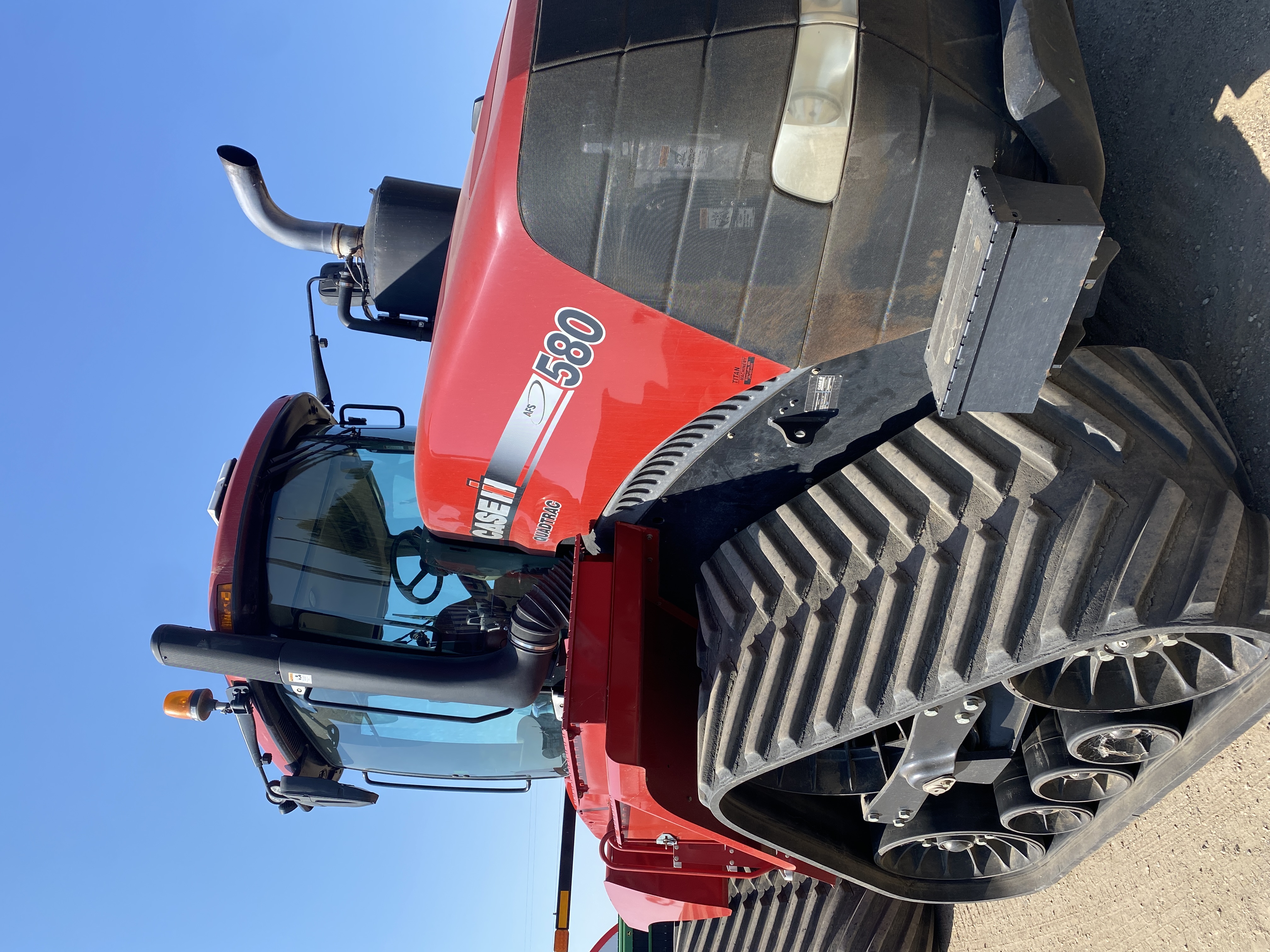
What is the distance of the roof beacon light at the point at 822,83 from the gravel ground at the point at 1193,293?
137cm

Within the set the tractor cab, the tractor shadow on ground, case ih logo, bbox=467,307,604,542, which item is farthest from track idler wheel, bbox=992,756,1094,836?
case ih logo, bbox=467,307,604,542

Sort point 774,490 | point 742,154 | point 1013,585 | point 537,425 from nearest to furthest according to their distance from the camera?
point 1013,585 < point 742,154 < point 537,425 < point 774,490

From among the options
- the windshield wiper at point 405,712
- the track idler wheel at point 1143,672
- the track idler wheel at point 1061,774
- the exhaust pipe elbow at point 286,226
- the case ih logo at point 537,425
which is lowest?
the windshield wiper at point 405,712

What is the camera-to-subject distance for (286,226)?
13.1 feet

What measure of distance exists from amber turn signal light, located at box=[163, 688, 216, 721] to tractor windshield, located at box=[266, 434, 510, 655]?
44cm

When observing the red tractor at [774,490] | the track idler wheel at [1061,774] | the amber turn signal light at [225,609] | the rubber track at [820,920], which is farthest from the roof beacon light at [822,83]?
the rubber track at [820,920]

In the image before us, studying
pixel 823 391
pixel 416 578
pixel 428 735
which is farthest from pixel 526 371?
pixel 428 735

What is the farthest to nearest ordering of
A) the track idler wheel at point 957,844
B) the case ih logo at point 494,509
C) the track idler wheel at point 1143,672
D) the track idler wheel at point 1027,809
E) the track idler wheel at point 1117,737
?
the case ih logo at point 494,509, the track idler wheel at point 957,844, the track idler wheel at point 1027,809, the track idler wheel at point 1117,737, the track idler wheel at point 1143,672

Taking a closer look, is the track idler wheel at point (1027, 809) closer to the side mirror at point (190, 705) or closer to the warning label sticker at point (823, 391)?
the warning label sticker at point (823, 391)

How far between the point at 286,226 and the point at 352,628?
186cm

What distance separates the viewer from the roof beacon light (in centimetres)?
237

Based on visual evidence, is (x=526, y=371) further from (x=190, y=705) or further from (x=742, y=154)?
(x=190, y=705)

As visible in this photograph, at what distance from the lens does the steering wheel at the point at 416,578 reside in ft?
12.4

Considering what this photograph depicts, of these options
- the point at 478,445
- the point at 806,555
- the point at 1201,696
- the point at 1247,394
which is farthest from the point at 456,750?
the point at 1247,394
